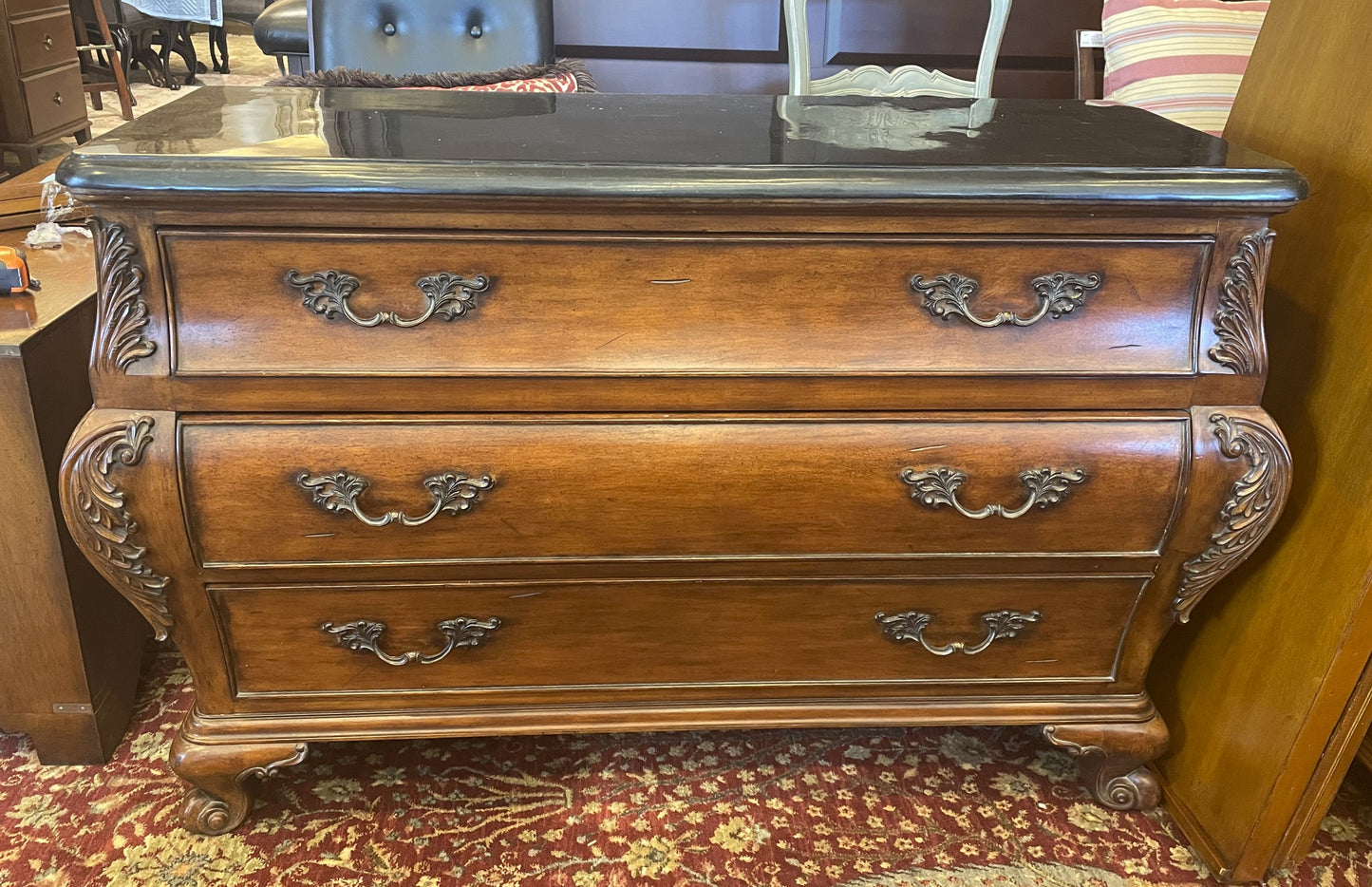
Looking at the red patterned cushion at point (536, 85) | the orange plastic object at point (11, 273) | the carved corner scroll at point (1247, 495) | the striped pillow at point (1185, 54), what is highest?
the striped pillow at point (1185, 54)

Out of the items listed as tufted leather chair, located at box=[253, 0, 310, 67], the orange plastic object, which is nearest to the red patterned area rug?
the orange plastic object

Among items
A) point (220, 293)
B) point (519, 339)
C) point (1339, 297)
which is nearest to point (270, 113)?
point (220, 293)

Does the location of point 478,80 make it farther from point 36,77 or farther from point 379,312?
point 36,77

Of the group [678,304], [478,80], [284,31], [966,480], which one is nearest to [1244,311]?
[966,480]

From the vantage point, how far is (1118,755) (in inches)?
44.6

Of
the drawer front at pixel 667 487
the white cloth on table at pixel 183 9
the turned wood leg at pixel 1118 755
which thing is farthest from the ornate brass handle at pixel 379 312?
the white cloth on table at pixel 183 9

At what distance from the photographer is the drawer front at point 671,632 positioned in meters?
0.98

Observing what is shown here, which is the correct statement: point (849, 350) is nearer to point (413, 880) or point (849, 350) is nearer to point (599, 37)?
point (413, 880)

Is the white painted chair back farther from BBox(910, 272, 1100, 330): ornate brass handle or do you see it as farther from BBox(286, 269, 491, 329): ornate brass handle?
BBox(286, 269, 491, 329): ornate brass handle

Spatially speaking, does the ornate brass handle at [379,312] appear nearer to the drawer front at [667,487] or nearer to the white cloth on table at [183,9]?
the drawer front at [667,487]

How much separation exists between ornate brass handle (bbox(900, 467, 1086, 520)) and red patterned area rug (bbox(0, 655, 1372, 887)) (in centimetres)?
45

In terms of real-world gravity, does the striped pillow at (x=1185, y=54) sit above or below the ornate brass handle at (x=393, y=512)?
above

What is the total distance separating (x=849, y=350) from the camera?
0.89 metres

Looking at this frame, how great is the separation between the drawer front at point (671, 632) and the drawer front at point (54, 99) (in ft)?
10.1
